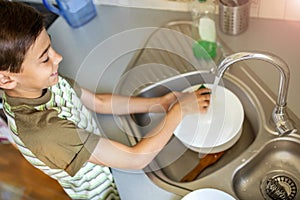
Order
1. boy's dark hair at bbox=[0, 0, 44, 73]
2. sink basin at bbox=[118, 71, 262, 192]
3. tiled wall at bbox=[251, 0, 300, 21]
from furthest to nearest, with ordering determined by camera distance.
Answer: tiled wall at bbox=[251, 0, 300, 21]
sink basin at bbox=[118, 71, 262, 192]
boy's dark hair at bbox=[0, 0, 44, 73]

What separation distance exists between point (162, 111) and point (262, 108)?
0.26 metres

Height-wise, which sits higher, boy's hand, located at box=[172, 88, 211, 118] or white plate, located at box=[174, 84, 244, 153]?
boy's hand, located at box=[172, 88, 211, 118]

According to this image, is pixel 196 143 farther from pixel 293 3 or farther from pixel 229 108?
pixel 293 3

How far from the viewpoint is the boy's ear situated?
0.81 m

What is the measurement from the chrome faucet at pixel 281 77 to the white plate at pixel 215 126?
102 millimetres

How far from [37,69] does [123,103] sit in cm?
30

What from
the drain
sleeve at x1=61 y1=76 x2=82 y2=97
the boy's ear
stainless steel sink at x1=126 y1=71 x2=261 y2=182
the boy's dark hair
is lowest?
the drain

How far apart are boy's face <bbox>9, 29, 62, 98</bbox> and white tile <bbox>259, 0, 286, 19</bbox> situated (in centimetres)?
61

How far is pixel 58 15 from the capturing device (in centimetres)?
135

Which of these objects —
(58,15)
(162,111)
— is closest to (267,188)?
(162,111)

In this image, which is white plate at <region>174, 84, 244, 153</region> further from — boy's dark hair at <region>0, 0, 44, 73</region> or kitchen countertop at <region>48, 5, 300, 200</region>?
boy's dark hair at <region>0, 0, 44, 73</region>

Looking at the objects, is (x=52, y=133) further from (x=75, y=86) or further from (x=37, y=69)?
(x=75, y=86)

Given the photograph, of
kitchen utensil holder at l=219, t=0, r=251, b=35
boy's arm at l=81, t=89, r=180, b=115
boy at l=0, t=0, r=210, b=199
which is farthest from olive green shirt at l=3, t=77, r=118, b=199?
kitchen utensil holder at l=219, t=0, r=251, b=35

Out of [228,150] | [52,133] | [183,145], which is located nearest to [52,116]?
[52,133]
